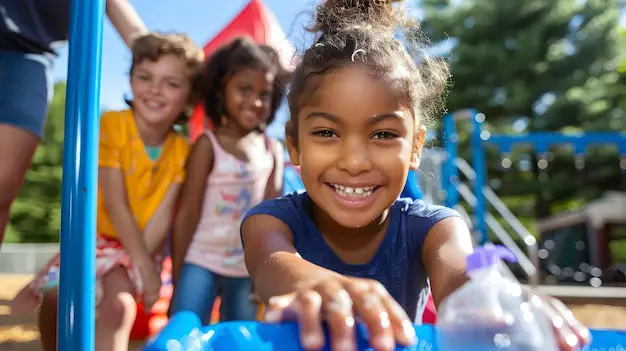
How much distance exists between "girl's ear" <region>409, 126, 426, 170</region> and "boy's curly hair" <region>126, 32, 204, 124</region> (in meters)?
0.98

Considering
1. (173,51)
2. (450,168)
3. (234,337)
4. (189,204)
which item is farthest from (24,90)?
(450,168)

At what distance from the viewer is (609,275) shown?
302 inches

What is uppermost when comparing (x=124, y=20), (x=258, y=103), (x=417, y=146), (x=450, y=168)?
(x=124, y=20)

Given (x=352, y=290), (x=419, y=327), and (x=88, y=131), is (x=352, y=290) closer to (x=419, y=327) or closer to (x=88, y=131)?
(x=419, y=327)

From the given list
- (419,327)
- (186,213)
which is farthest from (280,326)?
(186,213)

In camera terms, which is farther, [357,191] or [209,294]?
[209,294]

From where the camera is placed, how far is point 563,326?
23.0 inches

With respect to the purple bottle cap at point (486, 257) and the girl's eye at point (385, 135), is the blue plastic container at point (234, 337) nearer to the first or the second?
the purple bottle cap at point (486, 257)

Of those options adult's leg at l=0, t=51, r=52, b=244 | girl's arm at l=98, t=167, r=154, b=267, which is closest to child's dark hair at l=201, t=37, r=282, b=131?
girl's arm at l=98, t=167, r=154, b=267

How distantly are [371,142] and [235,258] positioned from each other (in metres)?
1.04

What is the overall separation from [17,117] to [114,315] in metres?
0.57

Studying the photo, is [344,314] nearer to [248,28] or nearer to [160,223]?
[160,223]

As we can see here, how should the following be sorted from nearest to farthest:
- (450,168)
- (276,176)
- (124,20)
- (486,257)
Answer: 1. (486,257)
2. (124,20)
3. (276,176)
4. (450,168)

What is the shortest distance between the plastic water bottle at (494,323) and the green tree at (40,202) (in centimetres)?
1620
